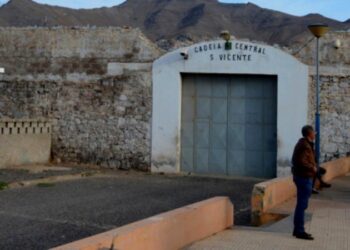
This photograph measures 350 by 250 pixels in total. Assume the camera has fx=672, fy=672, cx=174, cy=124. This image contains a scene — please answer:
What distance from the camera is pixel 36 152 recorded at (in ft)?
68.1

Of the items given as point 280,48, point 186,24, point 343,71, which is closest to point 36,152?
point 280,48

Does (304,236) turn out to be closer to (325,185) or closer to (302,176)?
(302,176)

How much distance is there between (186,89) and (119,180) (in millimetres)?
3785

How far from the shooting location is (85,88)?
20.9m

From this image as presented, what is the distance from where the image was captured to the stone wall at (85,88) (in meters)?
20.3

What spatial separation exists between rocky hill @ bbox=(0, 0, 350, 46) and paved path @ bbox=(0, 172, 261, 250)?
30.9 m

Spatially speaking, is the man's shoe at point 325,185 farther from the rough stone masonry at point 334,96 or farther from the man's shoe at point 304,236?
the man's shoe at point 304,236

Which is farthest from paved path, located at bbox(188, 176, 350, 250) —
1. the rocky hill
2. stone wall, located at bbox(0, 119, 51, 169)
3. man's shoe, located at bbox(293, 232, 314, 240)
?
the rocky hill

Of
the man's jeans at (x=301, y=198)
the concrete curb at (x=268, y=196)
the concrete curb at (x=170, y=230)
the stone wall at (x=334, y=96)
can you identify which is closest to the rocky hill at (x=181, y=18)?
the stone wall at (x=334, y=96)

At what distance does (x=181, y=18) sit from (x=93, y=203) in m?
45.2

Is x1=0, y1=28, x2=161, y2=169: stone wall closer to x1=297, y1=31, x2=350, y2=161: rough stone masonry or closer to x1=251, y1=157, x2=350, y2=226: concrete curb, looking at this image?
x1=297, y1=31, x2=350, y2=161: rough stone masonry

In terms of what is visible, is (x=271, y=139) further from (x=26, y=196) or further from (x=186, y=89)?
(x=26, y=196)

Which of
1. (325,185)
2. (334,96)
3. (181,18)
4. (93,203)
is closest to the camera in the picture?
(93,203)

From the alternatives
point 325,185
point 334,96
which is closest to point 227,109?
point 334,96
